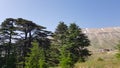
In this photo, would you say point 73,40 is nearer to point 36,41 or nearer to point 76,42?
point 76,42

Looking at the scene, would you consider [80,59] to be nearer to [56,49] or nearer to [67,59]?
[56,49]

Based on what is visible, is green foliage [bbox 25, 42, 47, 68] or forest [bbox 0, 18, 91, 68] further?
forest [bbox 0, 18, 91, 68]

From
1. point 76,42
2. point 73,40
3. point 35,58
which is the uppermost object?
point 73,40

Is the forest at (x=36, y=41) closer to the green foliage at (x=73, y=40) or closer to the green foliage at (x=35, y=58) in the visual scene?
the green foliage at (x=73, y=40)

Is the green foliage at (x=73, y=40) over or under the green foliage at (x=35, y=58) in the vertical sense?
over

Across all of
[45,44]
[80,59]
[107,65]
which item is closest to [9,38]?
[45,44]

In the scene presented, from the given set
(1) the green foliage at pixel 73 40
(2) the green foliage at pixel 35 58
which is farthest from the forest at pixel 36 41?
(2) the green foliage at pixel 35 58

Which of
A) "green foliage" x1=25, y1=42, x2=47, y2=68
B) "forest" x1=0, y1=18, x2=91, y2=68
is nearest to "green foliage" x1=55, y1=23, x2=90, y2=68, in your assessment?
"forest" x1=0, y1=18, x2=91, y2=68

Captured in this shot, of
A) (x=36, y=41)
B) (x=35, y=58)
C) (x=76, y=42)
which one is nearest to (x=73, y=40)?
(x=76, y=42)

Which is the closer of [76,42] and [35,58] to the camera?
[35,58]

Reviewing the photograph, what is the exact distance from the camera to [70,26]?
50.8 metres

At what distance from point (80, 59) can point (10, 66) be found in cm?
1293

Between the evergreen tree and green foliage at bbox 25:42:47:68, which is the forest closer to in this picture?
the evergreen tree

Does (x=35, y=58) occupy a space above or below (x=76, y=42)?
below
